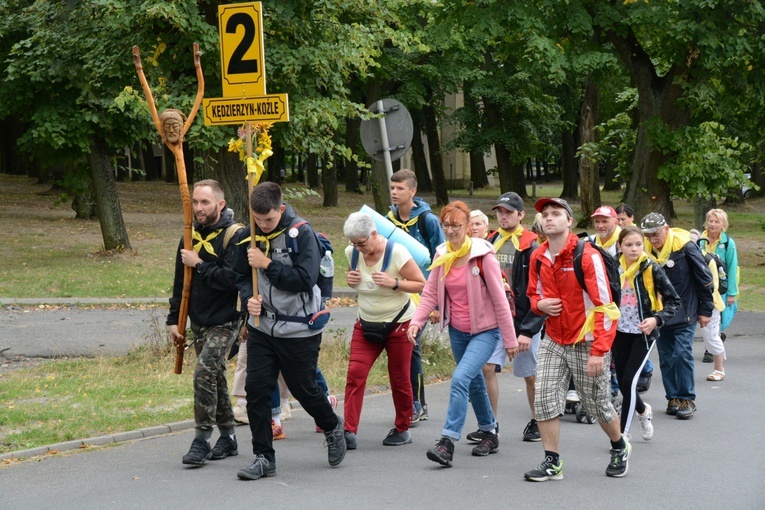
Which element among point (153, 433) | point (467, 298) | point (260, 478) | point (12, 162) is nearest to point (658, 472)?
point (467, 298)

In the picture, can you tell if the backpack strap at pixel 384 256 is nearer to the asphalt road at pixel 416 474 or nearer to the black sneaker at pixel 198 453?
the asphalt road at pixel 416 474

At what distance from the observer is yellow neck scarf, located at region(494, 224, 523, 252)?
8.67 meters

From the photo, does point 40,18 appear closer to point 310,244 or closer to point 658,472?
point 310,244

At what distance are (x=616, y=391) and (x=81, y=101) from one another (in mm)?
13867

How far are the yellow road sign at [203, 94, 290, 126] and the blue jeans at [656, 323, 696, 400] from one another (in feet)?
12.8

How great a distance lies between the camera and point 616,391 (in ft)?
30.0

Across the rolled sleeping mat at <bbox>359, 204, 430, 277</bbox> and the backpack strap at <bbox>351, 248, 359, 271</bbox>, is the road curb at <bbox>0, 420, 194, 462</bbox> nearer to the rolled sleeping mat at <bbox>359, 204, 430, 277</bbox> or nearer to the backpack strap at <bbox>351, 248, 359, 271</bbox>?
the backpack strap at <bbox>351, 248, 359, 271</bbox>

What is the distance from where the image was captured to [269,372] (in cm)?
702

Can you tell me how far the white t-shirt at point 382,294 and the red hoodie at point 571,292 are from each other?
3.80ft

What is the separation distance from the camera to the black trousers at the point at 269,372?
695 centimetres

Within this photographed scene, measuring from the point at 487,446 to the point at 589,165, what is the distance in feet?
79.9

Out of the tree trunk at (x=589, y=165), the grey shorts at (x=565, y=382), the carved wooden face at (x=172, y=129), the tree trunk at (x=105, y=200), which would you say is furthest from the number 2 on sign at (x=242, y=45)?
the tree trunk at (x=589, y=165)

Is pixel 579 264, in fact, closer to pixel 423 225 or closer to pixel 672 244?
pixel 423 225

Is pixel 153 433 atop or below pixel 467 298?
below
